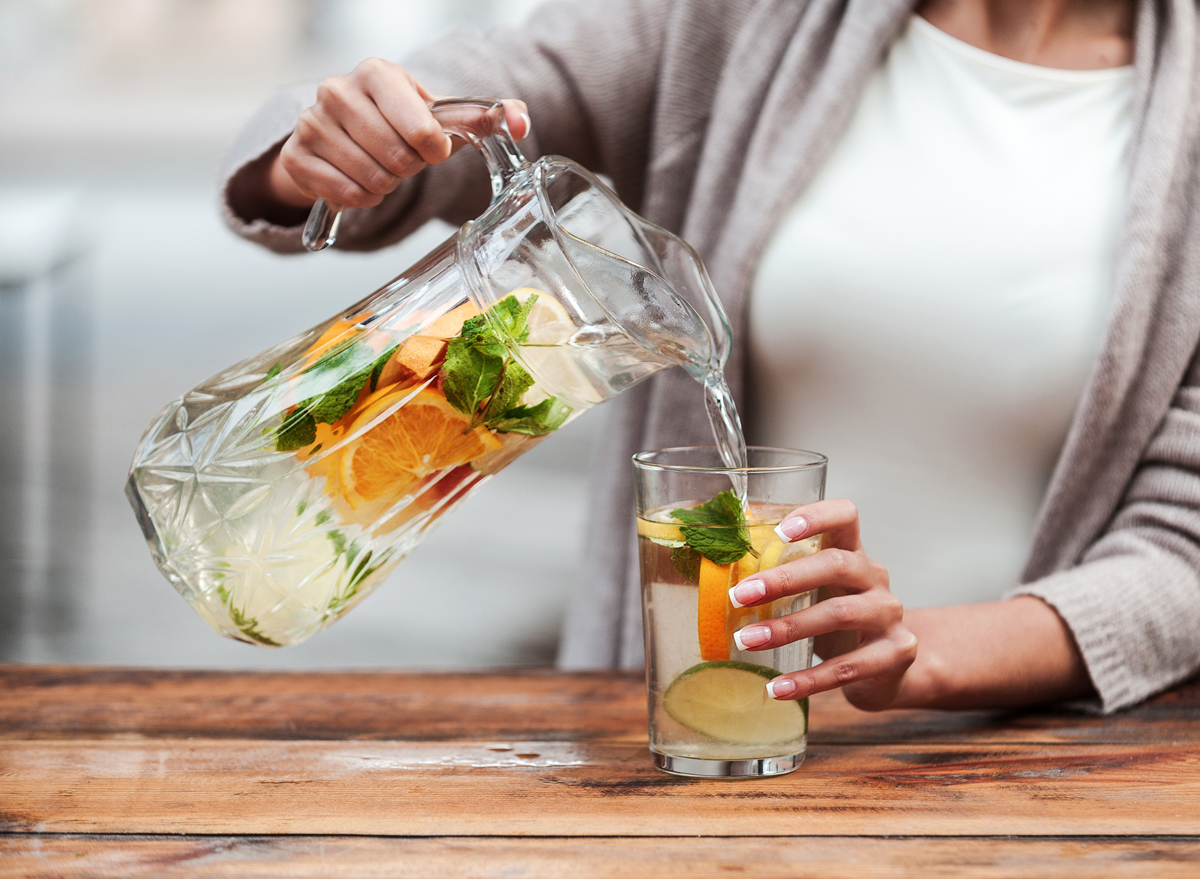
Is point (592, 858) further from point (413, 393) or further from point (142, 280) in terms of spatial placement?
point (142, 280)

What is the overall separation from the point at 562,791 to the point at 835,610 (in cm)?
20

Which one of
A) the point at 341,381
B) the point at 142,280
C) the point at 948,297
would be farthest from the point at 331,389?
the point at 142,280

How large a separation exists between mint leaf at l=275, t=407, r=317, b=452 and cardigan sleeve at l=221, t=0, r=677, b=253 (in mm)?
325

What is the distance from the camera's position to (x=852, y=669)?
0.70 meters

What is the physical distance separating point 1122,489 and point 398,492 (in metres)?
0.73

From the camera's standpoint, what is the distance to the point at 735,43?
1153 millimetres

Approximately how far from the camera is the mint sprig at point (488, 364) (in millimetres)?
650

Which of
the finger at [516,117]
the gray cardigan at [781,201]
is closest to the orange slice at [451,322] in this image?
the finger at [516,117]

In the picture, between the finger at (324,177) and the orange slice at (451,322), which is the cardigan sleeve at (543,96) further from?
the orange slice at (451,322)

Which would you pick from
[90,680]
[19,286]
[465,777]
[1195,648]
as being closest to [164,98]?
[19,286]

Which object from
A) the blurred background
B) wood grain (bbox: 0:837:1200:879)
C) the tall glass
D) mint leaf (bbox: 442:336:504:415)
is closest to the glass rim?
the tall glass

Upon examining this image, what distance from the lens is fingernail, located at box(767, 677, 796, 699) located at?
66 centimetres

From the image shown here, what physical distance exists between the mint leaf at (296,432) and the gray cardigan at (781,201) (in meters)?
0.33

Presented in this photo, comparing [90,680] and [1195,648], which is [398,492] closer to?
[90,680]
